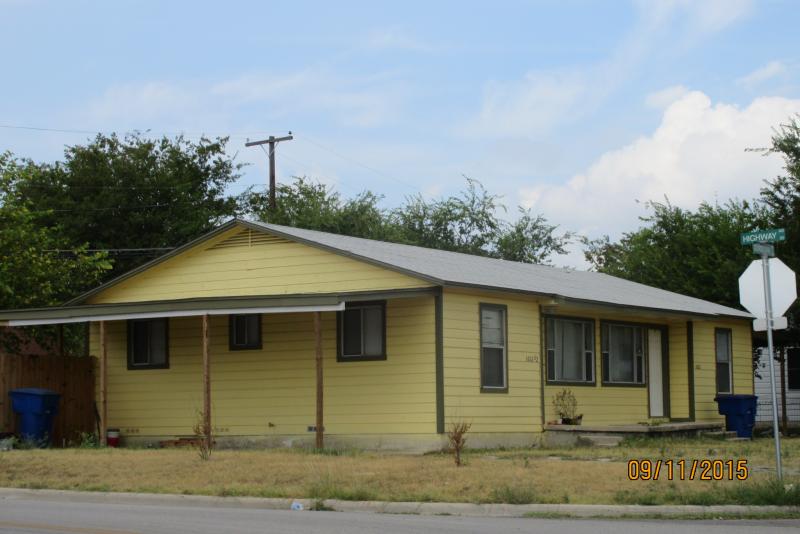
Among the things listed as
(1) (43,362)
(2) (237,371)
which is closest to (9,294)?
(1) (43,362)

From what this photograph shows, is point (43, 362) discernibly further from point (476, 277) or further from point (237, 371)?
point (476, 277)

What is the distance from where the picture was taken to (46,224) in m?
50.9

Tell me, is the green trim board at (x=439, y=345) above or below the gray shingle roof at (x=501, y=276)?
below

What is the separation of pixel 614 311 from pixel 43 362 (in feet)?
41.8

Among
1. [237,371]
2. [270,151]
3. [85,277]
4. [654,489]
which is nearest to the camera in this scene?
[654,489]

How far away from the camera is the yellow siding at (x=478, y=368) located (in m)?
22.4

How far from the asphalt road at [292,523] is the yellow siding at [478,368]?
825 cm

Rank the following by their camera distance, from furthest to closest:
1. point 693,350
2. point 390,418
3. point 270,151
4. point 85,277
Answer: point 270,151 < point 85,277 < point 693,350 < point 390,418

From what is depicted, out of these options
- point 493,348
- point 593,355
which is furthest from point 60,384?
point 593,355

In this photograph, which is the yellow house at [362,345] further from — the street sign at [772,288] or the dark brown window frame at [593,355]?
the street sign at [772,288]

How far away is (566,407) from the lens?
2545 cm

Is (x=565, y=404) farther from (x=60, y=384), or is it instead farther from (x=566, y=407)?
(x=60, y=384)

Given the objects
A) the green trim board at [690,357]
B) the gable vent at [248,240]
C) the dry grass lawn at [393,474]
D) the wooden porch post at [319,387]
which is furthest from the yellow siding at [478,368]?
the green trim board at [690,357]
